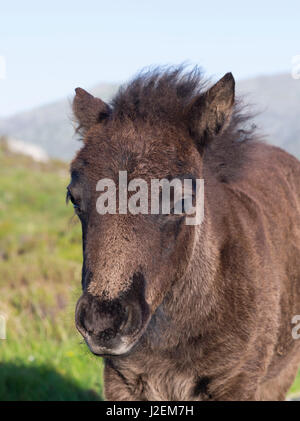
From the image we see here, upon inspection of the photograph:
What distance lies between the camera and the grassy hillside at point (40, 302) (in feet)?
23.1

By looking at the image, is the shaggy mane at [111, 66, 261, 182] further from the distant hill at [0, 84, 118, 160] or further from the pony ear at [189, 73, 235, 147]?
the distant hill at [0, 84, 118, 160]

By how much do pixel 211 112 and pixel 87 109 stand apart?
39.9 inches

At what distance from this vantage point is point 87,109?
4332 mm

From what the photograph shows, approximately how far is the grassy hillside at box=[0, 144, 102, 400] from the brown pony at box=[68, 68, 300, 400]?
867mm

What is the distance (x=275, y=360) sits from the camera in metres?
5.12

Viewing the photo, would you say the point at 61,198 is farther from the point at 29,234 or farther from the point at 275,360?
the point at 275,360

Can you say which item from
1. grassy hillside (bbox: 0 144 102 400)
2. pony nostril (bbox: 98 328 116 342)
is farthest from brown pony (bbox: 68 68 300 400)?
grassy hillside (bbox: 0 144 102 400)

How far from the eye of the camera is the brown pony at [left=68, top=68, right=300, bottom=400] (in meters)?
3.29

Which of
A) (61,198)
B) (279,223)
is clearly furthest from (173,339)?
(61,198)

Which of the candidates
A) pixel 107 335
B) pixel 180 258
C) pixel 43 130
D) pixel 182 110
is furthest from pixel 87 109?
pixel 43 130

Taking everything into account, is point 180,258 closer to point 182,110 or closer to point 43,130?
point 182,110

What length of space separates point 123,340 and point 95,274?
0.41m

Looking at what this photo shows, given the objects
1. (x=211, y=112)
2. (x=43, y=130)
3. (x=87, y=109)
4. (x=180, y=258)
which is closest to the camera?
(x=180, y=258)

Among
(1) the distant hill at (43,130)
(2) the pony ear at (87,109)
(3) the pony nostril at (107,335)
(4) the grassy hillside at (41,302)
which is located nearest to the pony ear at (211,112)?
(2) the pony ear at (87,109)
